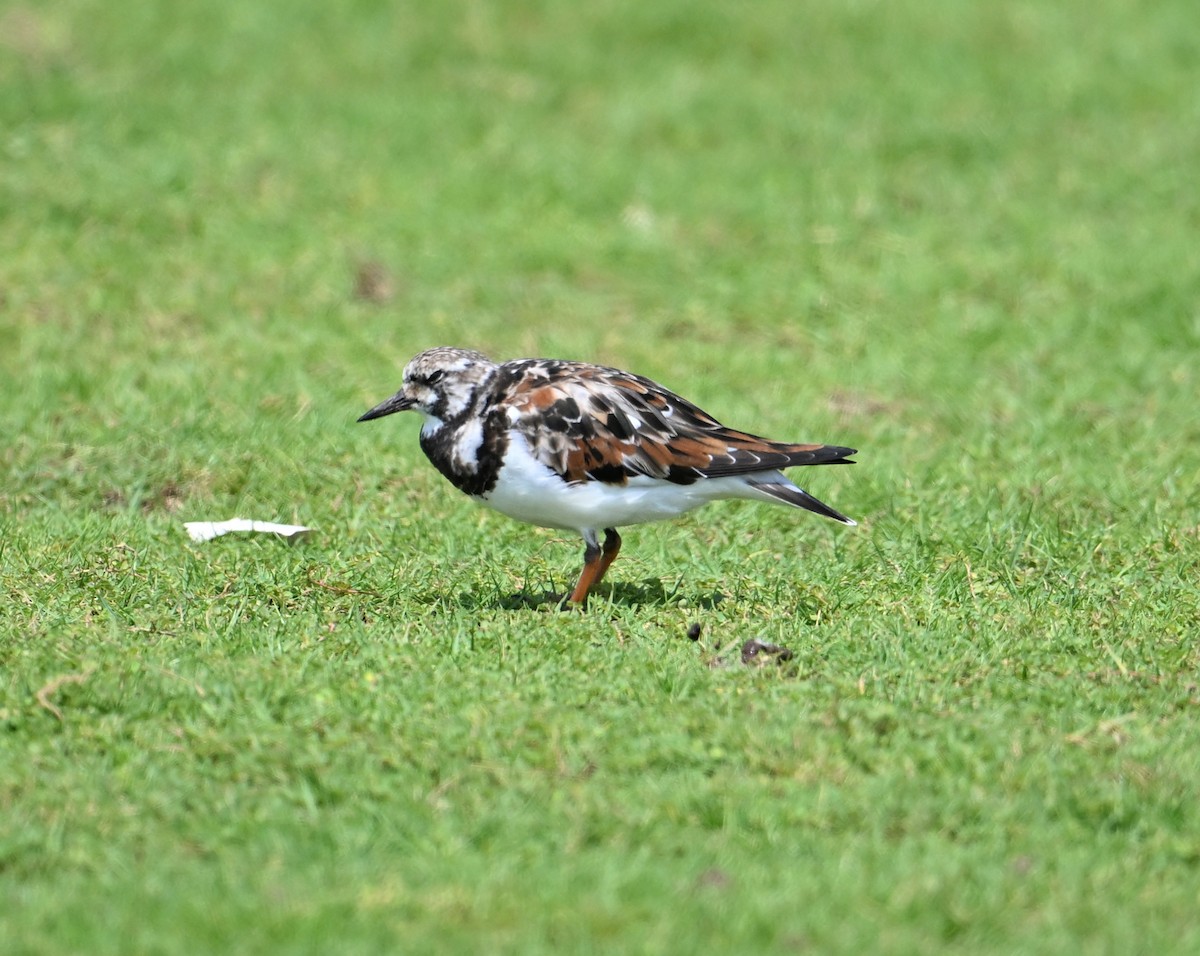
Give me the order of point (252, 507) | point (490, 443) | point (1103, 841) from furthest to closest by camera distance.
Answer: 1. point (252, 507)
2. point (490, 443)
3. point (1103, 841)

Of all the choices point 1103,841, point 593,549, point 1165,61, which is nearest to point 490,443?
point 593,549

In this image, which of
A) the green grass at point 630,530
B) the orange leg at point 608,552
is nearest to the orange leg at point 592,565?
the orange leg at point 608,552

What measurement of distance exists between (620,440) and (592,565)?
60cm

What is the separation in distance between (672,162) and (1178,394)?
16.3 ft

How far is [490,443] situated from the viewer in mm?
7184

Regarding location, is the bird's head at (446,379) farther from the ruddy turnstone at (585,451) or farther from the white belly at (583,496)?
the white belly at (583,496)

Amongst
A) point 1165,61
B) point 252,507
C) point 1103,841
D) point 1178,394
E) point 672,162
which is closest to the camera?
point 1103,841

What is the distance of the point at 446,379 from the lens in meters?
7.48

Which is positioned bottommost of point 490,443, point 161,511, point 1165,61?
point 161,511

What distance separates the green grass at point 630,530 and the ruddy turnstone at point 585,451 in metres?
0.45

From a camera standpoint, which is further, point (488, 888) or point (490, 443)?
point (490, 443)

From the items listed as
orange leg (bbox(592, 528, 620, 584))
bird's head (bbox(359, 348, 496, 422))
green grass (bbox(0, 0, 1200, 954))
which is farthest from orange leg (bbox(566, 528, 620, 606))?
bird's head (bbox(359, 348, 496, 422))

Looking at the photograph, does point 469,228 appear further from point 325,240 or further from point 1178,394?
point 1178,394

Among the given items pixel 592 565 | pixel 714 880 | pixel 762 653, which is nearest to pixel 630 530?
pixel 592 565
